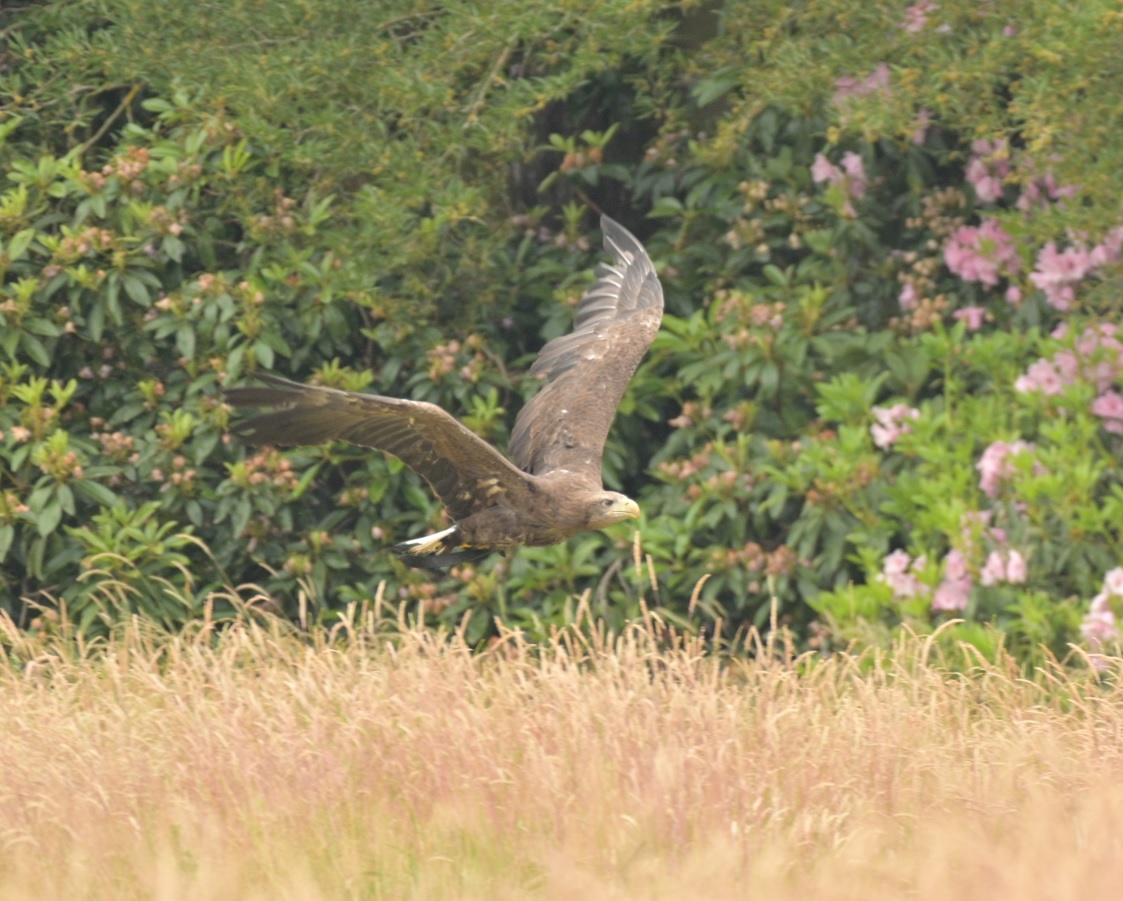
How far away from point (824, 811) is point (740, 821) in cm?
21

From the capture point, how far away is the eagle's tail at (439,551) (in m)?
5.88

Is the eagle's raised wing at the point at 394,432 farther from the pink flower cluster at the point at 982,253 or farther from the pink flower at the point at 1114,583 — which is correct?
the pink flower cluster at the point at 982,253

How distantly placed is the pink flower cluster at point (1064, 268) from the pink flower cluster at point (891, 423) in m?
0.71

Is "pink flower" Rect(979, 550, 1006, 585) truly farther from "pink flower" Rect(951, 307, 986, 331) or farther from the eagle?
the eagle

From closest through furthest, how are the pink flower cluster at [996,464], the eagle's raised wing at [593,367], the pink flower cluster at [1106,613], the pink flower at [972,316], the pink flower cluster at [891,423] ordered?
1. the eagle's raised wing at [593,367]
2. the pink flower cluster at [1106,613]
3. the pink flower cluster at [996,464]
4. the pink flower cluster at [891,423]
5. the pink flower at [972,316]

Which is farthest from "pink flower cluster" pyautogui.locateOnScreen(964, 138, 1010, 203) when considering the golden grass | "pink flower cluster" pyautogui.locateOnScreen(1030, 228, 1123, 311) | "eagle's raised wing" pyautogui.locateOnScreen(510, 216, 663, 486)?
the golden grass

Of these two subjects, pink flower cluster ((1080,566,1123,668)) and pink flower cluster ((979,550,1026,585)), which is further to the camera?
pink flower cluster ((979,550,1026,585))

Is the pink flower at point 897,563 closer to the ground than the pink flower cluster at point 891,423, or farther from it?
closer to the ground

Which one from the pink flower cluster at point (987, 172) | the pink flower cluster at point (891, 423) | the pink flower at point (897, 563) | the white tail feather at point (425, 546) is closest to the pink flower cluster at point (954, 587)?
the pink flower at point (897, 563)

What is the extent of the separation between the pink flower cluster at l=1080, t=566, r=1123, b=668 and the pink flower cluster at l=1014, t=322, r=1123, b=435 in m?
0.80

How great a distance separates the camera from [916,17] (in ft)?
23.4

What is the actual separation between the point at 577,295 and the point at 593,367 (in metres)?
1.42

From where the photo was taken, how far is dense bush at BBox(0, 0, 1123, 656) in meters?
7.11

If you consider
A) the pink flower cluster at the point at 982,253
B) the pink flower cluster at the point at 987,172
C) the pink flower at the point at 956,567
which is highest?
the pink flower cluster at the point at 987,172
